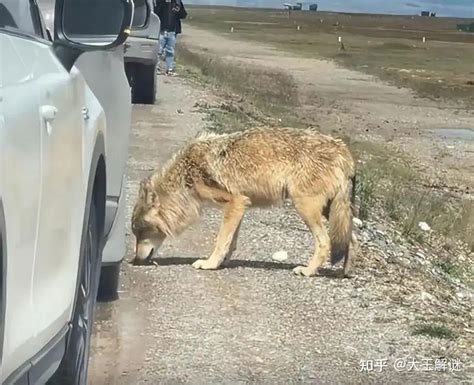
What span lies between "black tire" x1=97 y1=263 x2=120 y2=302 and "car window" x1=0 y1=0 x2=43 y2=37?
7.35 ft

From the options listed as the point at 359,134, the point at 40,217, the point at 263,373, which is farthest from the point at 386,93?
the point at 40,217

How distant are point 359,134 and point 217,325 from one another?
56.5ft

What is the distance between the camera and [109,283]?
22.4 ft

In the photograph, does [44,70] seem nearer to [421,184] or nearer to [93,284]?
[93,284]

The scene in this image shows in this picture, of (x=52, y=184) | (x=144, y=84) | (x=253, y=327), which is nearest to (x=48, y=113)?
(x=52, y=184)

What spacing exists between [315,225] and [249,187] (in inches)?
20.9

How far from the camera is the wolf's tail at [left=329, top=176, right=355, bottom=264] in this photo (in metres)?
8.07

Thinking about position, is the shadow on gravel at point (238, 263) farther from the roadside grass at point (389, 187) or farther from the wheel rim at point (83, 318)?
the wheel rim at point (83, 318)

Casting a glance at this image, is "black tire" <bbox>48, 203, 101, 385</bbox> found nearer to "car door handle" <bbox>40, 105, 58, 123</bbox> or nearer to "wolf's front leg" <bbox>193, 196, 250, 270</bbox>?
"car door handle" <bbox>40, 105, 58, 123</bbox>

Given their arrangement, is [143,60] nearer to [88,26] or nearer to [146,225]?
[146,225]

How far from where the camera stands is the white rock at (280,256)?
337 inches

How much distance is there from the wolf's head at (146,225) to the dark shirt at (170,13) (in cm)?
1492

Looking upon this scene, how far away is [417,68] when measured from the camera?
5066 centimetres

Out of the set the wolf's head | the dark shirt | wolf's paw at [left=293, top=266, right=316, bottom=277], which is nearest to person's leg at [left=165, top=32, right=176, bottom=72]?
the dark shirt
